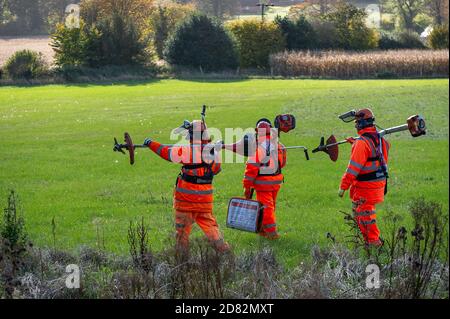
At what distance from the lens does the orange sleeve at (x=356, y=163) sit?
32.7 ft

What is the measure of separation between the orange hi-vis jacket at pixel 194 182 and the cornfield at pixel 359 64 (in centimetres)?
3623

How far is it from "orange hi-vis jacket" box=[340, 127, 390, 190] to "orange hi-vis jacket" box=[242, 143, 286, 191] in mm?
1073

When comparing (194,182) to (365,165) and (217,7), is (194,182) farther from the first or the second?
(217,7)

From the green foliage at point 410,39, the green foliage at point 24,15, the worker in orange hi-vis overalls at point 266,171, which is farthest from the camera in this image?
the green foliage at point 410,39

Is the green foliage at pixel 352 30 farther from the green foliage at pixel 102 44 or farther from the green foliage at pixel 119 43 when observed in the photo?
the green foliage at pixel 102 44

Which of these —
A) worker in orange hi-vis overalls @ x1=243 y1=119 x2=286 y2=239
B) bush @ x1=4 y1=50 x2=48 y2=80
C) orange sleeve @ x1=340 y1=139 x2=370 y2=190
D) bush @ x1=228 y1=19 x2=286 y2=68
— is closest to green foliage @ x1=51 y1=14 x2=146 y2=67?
bush @ x1=4 y1=50 x2=48 y2=80

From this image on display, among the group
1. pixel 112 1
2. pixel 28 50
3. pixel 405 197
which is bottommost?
pixel 405 197

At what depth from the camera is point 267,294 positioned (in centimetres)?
711

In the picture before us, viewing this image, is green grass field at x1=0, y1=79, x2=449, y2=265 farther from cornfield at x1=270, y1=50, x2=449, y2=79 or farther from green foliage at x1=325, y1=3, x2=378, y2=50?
green foliage at x1=325, y1=3, x2=378, y2=50

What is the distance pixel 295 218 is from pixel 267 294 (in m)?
5.11

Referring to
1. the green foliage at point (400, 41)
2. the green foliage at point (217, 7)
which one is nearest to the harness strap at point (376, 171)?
the green foliage at point (217, 7)

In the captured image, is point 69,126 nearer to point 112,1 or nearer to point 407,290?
point 407,290

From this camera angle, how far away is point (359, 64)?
5047 cm
